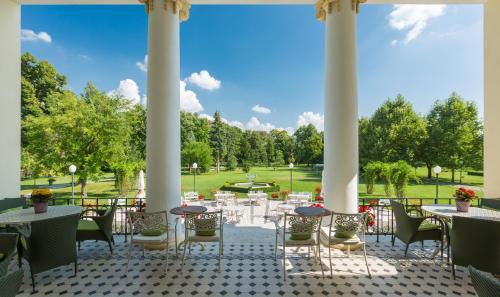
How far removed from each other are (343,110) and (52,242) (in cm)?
523

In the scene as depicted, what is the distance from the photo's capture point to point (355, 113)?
15.9 feet

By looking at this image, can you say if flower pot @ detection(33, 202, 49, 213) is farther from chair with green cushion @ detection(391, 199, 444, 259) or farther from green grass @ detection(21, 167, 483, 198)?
green grass @ detection(21, 167, 483, 198)

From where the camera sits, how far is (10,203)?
4.89 m

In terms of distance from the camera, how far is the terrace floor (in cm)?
319

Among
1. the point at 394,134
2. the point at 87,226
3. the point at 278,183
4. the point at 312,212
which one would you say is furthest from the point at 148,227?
the point at 394,134

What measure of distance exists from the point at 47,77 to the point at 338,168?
2320 cm

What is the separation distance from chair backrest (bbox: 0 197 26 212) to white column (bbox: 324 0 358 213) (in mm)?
6425

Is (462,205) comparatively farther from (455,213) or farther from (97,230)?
(97,230)

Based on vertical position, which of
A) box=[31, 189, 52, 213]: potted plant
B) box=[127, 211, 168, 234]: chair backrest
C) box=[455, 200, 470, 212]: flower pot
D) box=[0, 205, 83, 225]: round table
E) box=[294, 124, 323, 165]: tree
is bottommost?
box=[127, 211, 168, 234]: chair backrest

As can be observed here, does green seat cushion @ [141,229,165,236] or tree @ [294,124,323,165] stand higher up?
tree @ [294,124,323,165]

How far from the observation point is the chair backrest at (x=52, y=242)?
3182 millimetres

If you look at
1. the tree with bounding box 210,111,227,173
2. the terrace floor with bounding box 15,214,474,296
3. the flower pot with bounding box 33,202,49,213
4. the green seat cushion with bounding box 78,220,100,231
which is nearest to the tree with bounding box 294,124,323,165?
the tree with bounding box 210,111,227,173

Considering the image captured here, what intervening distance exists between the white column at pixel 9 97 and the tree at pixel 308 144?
31174 mm

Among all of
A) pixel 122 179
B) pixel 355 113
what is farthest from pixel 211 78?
pixel 355 113
